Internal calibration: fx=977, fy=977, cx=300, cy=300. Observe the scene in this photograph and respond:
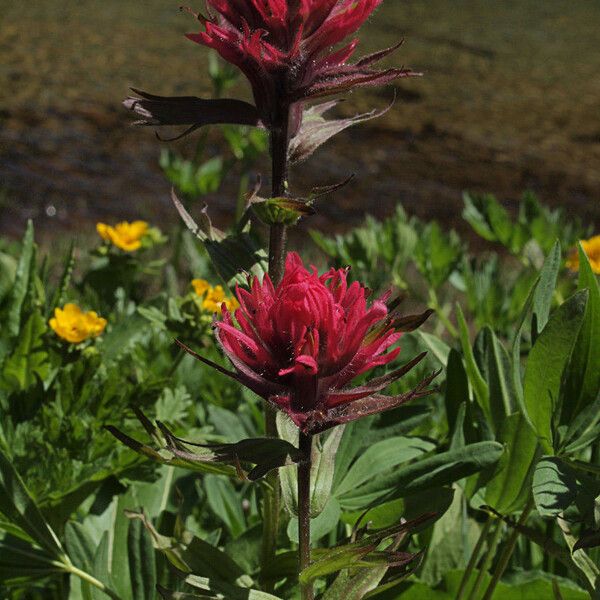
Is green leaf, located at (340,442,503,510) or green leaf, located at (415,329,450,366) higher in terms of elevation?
green leaf, located at (415,329,450,366)

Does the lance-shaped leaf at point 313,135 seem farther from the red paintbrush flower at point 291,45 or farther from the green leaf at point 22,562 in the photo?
the green leaf at point 22,562

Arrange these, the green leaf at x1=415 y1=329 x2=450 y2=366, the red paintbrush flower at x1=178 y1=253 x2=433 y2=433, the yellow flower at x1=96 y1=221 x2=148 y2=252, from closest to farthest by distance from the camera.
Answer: the red paintbrush flower at x1=178 y1=253 x2=433 y2=433 → the green leaf at x1=415 y1=329 x2=450 y2=366 → the yellow flower at x1=96 y1=221 x2=148 y2=252

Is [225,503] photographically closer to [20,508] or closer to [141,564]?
[141,564]

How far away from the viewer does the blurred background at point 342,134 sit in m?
4.93

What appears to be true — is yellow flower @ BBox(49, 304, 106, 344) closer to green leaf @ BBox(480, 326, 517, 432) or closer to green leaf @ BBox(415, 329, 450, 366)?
green leaf @ BBox(415, 329, 450, 366)

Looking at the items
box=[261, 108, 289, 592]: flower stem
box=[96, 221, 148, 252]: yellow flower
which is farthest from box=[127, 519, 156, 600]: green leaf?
box=[96, 221, 148, 252]: yellow flower

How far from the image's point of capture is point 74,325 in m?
1.64

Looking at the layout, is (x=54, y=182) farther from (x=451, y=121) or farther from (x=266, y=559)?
(x=266, y=559)

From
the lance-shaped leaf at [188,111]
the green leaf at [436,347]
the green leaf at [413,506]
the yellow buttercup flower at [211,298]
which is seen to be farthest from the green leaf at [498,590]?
the lance-shaped leaf at [188,111]

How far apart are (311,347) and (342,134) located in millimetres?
5238

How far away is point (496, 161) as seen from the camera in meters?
5.76

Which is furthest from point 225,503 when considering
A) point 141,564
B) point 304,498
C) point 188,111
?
point 188,111

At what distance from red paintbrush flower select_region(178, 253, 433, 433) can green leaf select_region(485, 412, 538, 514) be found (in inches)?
Result: 14.3

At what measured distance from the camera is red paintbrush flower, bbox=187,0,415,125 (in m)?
1.02
